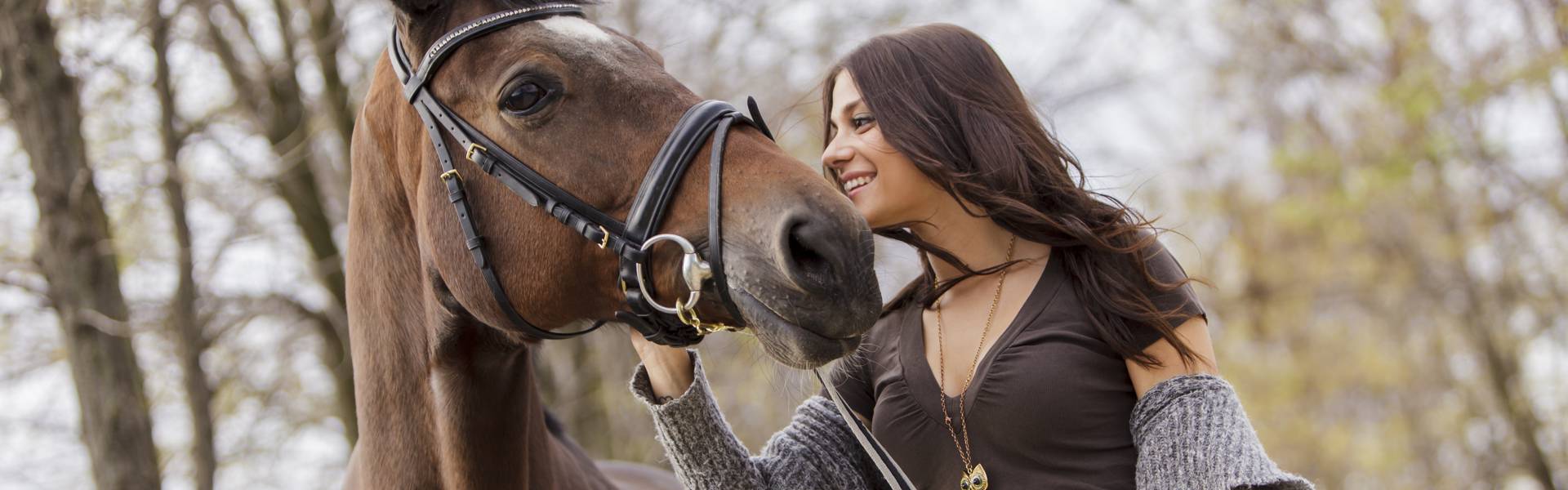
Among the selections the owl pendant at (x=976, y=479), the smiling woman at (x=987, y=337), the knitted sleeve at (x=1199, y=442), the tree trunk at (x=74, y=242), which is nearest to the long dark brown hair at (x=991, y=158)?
the smiling woman at (x=987, y=337)

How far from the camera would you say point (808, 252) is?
6.46 ft

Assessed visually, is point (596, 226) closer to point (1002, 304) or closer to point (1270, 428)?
point (1002, 304)

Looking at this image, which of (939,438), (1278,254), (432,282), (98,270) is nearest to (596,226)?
(432,282)

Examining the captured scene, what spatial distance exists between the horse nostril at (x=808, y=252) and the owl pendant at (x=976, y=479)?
0.67m

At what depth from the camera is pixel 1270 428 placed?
1733 cm

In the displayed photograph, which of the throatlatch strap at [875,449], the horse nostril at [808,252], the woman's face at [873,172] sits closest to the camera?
the horse nostril at [808,252]

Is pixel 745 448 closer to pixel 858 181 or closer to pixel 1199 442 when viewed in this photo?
pixel 858 181

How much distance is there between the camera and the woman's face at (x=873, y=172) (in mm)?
2525

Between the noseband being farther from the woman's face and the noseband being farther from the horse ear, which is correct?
the woman's face

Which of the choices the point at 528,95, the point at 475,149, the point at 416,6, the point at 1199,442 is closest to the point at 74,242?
the point at 416,6

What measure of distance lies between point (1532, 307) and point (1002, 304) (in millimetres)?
11467

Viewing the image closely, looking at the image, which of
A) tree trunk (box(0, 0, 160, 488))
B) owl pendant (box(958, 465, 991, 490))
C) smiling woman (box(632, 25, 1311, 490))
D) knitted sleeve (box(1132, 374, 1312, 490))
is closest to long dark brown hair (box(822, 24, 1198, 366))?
smiling woman (box(632, 25, 1311, 490))

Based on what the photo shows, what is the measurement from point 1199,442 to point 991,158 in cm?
73

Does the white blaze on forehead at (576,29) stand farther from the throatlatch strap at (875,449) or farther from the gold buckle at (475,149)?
the throatlatch strap at (875,449)
